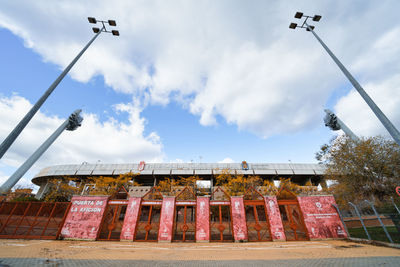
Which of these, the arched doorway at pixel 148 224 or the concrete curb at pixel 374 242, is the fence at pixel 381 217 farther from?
the arched doorway at pixel 148 224

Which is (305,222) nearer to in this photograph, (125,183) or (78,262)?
(78,262)

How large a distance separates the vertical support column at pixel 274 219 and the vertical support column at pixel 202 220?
4.92m

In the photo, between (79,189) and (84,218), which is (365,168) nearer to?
(84,218)

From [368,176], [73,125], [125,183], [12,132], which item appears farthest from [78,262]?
[73,125]

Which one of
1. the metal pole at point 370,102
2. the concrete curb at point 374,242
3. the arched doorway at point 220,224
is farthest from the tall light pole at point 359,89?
the arched doorway at point 220,224

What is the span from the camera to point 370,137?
14336 mm

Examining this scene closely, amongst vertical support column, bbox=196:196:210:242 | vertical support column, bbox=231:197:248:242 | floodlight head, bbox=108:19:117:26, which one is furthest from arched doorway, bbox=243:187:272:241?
floodlight head, bbox=108:19:117:26

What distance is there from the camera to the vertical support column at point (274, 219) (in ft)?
38.7

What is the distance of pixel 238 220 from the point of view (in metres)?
12.2

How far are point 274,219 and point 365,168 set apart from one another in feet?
32.0

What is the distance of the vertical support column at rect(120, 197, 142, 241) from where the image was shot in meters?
12.2

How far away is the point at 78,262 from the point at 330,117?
37.3 metres

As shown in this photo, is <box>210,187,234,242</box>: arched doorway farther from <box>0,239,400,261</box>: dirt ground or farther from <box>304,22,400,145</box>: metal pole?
<box>304,22,400,145</box>: metal pole

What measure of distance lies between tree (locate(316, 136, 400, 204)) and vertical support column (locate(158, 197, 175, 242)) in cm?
1645
